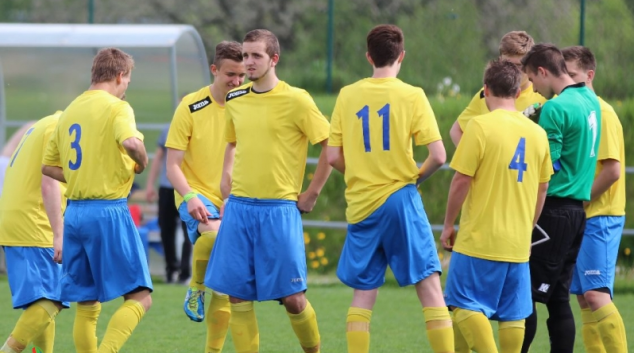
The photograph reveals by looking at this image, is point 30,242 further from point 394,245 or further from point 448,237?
point 448,237

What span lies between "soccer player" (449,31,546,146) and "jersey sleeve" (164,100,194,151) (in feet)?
5.64

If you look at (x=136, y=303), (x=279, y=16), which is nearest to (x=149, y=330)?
(x=136, y=303)

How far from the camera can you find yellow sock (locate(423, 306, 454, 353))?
578 centimetres

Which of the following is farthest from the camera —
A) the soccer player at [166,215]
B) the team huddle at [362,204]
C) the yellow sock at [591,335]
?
the soccer player at [166,215]

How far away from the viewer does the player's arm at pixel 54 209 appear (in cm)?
620

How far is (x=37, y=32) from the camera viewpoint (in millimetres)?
13250

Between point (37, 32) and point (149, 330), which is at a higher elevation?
point (37, 32)

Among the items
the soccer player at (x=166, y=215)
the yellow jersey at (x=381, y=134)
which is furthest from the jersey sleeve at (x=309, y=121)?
the soccer player at (x=166, y=215)

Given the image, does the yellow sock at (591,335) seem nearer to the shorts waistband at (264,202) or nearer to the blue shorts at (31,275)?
the shorts waistband at (264,202)

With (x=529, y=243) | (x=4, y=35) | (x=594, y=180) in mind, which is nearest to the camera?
(x=529, y=243)

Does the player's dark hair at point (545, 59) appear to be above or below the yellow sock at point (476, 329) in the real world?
above

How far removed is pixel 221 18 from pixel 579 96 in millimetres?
18331

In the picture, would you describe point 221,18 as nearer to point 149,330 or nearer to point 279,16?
point 279,16

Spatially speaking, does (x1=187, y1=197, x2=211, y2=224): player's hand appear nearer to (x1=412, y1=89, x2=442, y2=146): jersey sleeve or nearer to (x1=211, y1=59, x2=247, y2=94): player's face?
(x1=211, y1=59, x2=247, y2=94): player's face
